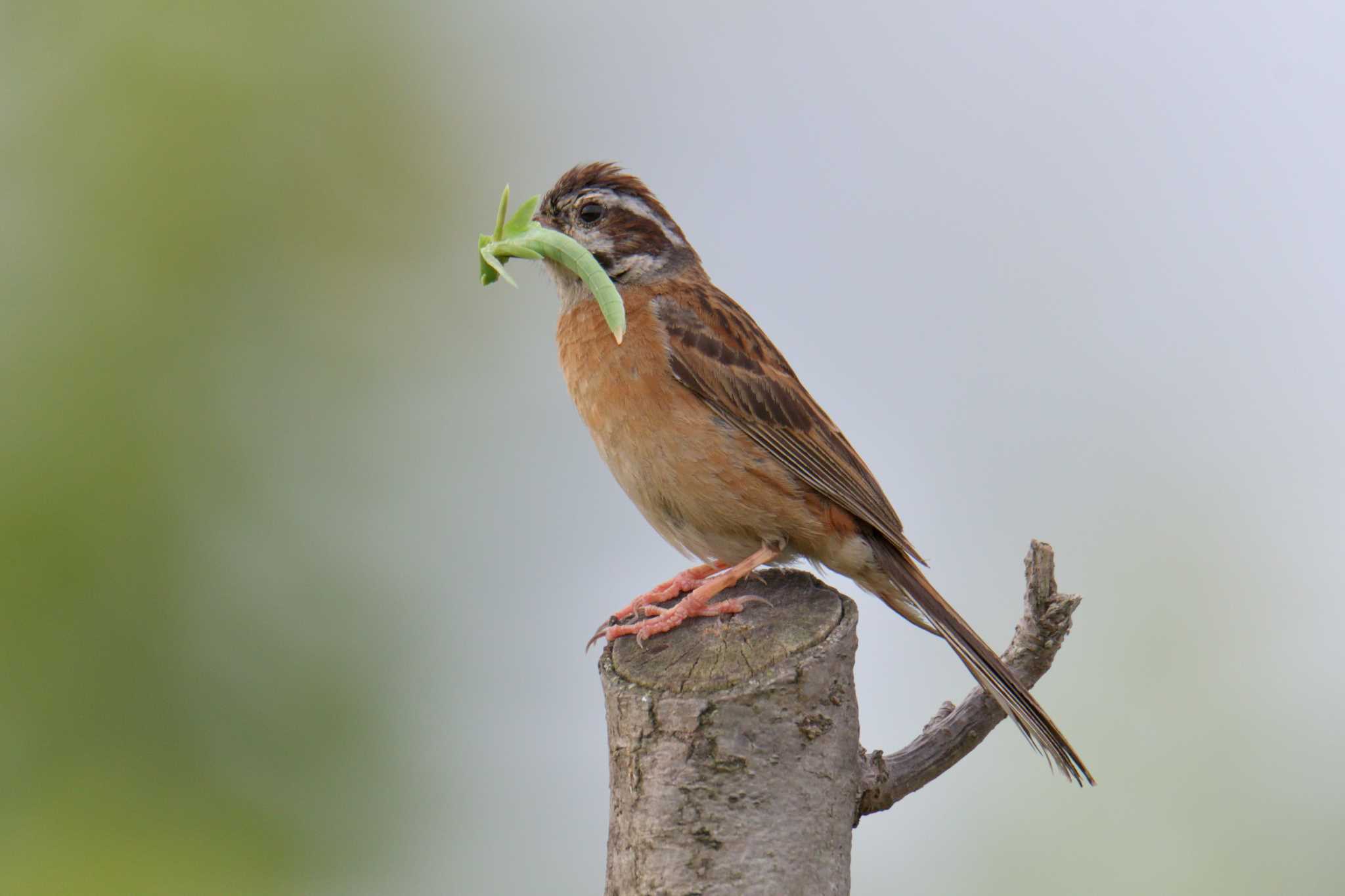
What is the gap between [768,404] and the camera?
525cm

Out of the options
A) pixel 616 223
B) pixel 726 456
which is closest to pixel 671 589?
pixel 726 456

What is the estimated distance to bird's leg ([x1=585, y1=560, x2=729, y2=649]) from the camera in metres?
4.50

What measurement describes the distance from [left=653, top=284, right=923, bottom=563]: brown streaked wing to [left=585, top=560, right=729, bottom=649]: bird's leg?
0.51 metres

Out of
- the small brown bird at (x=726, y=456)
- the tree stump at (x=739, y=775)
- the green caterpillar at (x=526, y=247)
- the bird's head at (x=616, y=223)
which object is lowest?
the tree stump at (x=739, y=775)

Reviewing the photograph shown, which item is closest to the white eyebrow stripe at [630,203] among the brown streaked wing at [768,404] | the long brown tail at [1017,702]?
the brown streaked wing at [768,404]

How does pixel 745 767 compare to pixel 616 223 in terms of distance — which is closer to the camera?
pixel 745 767

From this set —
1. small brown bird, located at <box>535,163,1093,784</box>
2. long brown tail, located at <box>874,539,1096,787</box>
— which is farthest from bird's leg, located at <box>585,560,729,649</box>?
long brown tail, located at <box>874,539,1096,787</box>

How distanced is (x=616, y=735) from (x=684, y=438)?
159 cm

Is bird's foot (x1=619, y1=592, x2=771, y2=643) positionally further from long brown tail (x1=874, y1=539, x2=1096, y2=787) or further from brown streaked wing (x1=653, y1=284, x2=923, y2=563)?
brown streaked wing (x1=653, y1=284, x2=923, y2=563)

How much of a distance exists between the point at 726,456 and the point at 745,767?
1741 mm

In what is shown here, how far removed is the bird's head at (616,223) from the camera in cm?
582

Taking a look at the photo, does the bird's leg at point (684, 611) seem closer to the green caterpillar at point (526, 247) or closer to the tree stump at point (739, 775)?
the tree stump at point (739, 775)

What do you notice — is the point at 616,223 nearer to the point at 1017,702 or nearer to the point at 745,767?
the point at 1017,702

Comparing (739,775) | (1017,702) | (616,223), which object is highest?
(616,223)
